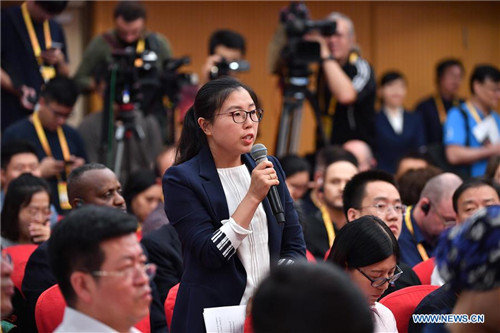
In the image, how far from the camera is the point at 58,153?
19.1 ft

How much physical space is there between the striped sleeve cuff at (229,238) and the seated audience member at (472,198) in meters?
1.73

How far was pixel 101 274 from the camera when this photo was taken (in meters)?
2.18

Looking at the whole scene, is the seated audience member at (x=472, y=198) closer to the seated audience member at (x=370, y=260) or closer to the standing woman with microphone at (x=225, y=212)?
the seated audience member at (x=370, y=260)

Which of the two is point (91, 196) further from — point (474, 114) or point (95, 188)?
point (474, 114)

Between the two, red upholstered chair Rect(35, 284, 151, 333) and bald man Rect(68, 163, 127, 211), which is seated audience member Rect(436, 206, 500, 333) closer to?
red upholstered chair Rect(35, 284, 151, 333)

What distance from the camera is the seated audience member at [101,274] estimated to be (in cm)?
218

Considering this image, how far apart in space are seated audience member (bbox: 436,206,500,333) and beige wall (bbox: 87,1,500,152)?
654 centimetres

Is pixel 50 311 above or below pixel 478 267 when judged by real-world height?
below

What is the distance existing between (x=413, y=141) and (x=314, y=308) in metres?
6.00

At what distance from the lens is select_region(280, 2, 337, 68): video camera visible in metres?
5.98

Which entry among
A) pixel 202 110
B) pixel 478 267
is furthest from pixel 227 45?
pixel 478 267

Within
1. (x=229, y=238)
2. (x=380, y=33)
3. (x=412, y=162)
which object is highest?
(x=380, y=33)

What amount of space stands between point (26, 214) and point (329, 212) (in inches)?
66.1

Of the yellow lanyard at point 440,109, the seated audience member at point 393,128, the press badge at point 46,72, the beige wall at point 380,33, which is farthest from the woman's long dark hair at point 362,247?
the beige wall at point 380,33
